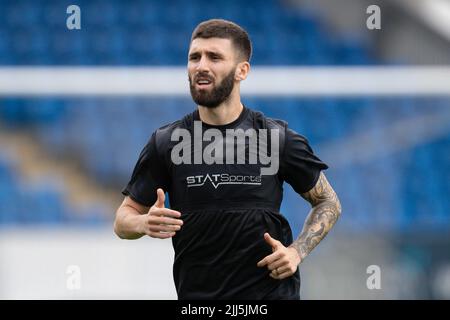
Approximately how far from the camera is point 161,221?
337 centimetres

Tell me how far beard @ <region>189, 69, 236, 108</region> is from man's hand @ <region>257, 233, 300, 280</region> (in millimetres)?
588

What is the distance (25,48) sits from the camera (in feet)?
32.1

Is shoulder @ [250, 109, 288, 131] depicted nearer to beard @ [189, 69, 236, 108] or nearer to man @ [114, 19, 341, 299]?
man @ [114, 19, 341, 299]

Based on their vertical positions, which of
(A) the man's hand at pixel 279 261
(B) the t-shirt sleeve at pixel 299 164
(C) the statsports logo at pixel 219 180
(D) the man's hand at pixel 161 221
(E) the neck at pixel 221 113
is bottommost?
(A) the man's hand at pixel 279 261

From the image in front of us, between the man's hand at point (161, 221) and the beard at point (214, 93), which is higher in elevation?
the beard at point (214, 93)

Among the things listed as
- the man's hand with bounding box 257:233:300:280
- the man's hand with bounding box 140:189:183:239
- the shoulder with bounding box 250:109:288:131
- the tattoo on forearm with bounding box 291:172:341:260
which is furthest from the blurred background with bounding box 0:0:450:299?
the man's hand with bounding box 140:189:183:239

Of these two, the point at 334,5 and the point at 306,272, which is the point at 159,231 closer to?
the point at 306,272

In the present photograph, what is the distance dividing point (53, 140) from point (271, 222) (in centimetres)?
600

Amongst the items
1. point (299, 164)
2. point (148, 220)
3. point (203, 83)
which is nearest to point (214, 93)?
point (203, 83)

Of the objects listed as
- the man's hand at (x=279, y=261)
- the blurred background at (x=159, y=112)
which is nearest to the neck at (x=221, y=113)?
the man's hand at (x=279, y=261)

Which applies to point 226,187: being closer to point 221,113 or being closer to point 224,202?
point 224,202

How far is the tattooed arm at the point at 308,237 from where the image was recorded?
11.4ft

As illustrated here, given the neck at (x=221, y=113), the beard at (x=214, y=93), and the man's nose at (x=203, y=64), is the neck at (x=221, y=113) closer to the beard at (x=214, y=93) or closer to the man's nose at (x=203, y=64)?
the beard at (x=214, y=93)

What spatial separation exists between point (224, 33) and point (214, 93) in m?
0.26
